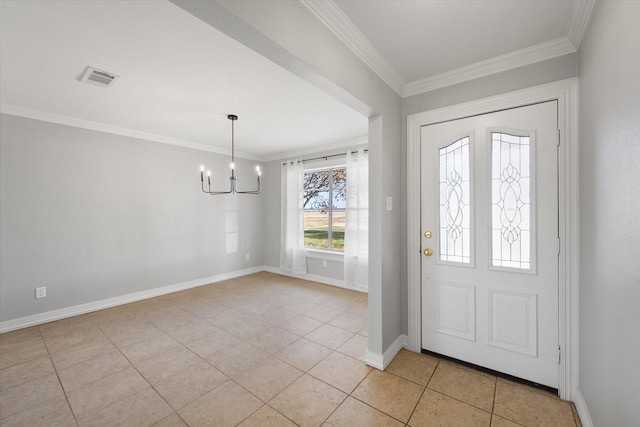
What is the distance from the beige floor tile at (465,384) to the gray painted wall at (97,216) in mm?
4240

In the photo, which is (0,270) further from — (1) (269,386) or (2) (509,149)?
(2) (509,149)

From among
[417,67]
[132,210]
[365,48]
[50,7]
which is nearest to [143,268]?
[132,210]

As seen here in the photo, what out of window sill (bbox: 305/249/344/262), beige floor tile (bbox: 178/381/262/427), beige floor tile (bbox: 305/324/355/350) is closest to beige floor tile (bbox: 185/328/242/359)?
beige floor tile (bbox: 178/381/262/427)

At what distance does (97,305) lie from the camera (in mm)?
3688

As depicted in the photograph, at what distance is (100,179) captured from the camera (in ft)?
12.3

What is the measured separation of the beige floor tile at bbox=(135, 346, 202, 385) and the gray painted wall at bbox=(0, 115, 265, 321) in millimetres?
2064

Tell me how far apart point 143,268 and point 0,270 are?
4.80 feet

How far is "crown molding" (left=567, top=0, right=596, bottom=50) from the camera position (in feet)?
4.92

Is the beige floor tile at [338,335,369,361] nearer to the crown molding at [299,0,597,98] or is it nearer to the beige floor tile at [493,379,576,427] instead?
the beige floor tile at [493,379,576,427]

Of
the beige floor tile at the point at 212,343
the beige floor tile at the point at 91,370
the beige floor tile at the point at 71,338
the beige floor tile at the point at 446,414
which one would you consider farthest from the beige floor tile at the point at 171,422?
the beige floor tile at the point at 71,338

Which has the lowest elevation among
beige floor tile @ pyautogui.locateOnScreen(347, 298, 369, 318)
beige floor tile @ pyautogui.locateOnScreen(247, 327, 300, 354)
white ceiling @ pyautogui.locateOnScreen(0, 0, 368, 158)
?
beige floor tile @ pyautogui.locateOnScreen(347, 298, 369, 318)

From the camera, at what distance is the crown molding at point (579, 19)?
4.92 feet

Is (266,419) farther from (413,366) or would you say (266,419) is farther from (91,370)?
(91,370)

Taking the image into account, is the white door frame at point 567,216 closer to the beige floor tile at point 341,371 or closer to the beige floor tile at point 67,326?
the beige floor tile at point 341,371
